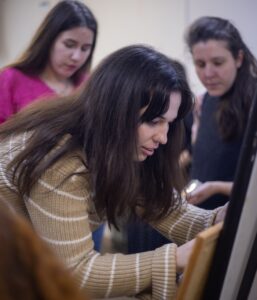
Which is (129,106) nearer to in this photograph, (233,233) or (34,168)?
(34,168)

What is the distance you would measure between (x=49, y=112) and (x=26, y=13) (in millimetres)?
2166

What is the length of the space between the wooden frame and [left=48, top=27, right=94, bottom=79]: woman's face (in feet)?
3.08

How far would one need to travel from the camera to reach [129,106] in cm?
67

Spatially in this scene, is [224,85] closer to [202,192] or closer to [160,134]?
[202,192]

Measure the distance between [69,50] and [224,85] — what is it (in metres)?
0.51

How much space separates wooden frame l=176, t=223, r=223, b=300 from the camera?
432mm

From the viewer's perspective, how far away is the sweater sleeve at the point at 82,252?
62 cm

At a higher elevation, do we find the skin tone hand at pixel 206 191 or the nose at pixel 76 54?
the nose at pixel 76 54

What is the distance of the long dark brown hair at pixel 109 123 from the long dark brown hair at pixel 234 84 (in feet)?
1.49

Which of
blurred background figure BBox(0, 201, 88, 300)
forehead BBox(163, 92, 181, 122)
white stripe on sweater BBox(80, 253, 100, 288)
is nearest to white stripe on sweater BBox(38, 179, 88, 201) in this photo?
white stripe on sweater BBox(80, 253, 100, 288)

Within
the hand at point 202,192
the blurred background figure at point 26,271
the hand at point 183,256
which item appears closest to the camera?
the blurred background figure at point 26,271

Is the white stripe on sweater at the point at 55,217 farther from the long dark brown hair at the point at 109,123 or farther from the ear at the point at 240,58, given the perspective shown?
the ear at the point at 240,58

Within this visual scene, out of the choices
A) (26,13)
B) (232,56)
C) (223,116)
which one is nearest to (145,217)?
(223,116)

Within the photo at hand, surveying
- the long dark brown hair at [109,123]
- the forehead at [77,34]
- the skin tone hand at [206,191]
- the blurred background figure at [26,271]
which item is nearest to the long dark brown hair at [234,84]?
the skin tone hand at [206,191]
